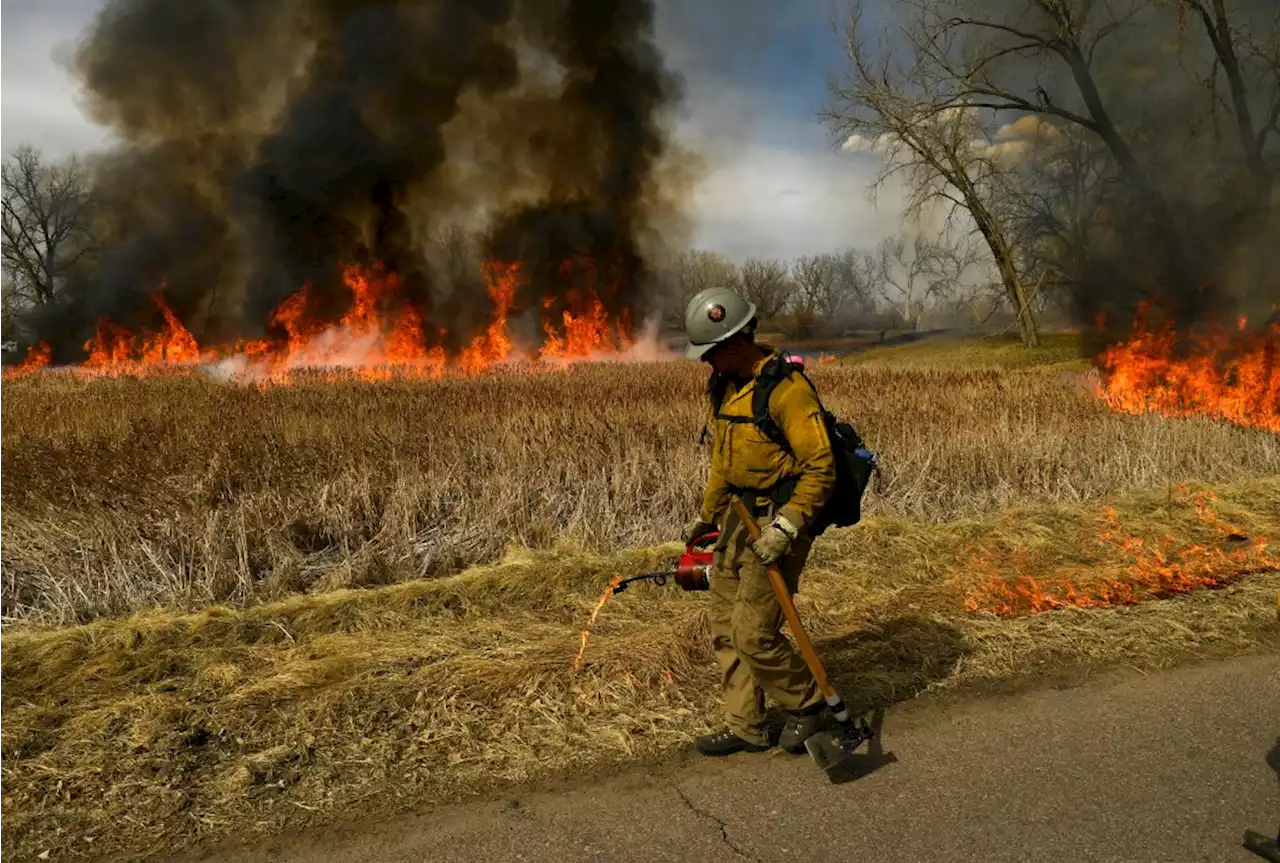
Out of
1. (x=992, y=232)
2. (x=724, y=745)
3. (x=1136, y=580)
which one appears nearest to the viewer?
(x=724, y=745)

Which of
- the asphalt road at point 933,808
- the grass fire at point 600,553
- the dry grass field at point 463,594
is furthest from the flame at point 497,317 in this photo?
the asphalt road at point 933,808

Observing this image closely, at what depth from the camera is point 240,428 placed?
9727 millimetres

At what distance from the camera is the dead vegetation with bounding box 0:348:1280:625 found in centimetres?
569

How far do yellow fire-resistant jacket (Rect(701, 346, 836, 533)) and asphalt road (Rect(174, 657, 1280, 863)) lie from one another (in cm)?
102

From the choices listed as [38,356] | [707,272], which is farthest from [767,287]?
[38,356]

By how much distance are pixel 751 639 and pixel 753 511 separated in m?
0.49

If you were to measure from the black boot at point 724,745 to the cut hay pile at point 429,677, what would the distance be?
133 mm

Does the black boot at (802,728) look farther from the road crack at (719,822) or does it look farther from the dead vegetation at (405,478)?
the dead vegetation at (405,478)

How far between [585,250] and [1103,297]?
830 inches

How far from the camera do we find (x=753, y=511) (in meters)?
3.43

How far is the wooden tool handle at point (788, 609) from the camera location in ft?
10.6

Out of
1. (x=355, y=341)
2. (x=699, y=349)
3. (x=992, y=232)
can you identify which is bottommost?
(x=699, y=349)

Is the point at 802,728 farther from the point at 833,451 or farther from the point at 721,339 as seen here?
the point at 721,339

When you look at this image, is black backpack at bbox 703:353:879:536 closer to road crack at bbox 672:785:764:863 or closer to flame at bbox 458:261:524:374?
road crack at bbox 672:785:764:863
